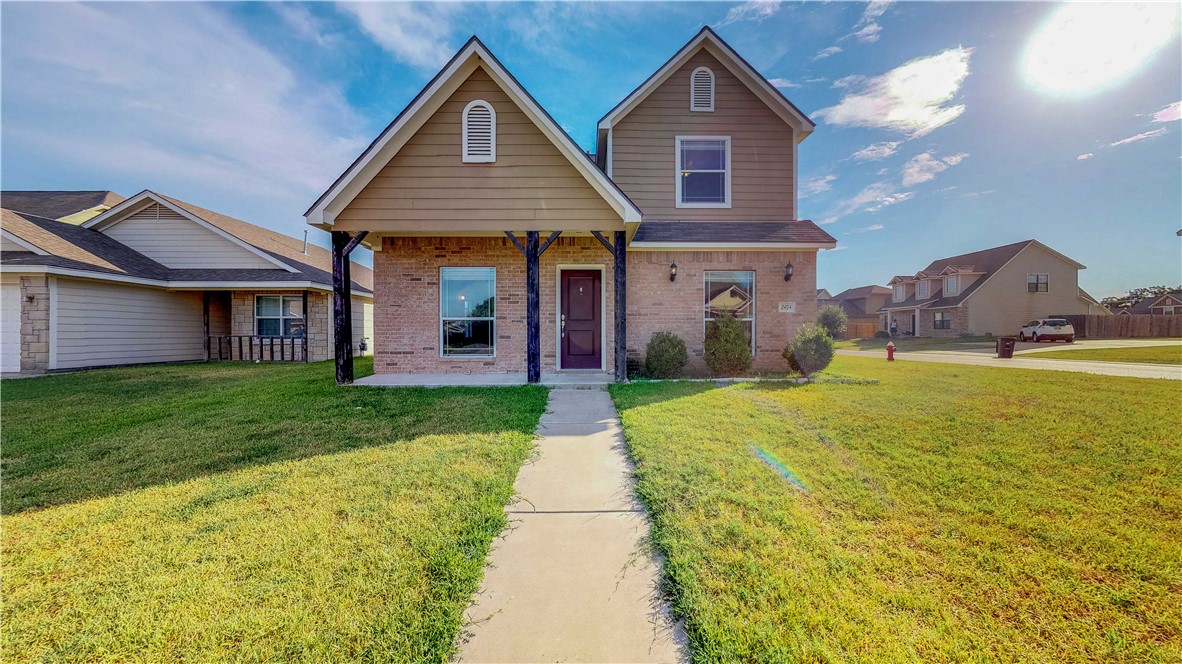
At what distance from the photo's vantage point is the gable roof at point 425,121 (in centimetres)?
738

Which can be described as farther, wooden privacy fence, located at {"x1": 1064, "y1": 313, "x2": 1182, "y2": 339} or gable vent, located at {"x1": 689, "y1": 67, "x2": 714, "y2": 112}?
wooden privacy fence, located at {"x1": 1064, "y1": 313, "x2": 1182, "y2": 339}

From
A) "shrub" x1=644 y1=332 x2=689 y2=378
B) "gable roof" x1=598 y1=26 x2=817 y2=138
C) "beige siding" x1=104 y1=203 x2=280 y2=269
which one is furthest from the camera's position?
"beige siding" x1=104 y1=203 x2=280 y2=269

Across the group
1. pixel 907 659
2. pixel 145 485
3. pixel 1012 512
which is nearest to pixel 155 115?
pixel 145 485

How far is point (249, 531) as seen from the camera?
270 cm

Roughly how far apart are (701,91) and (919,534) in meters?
10.3

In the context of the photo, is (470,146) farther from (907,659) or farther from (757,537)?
(907,659)

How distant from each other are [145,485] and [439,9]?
34.0 feet

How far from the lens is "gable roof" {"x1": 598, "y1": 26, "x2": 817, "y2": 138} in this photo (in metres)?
9.68

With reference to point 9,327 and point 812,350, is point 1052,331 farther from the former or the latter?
point 9,327

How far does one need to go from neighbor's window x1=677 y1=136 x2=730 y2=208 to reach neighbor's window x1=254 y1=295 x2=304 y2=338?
13179 millimetres

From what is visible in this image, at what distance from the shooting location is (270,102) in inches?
402

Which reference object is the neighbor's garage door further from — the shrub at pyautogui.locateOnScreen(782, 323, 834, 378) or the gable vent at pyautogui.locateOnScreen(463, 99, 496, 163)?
the shrub at pyautogui.locateOnScreen(782, 323, 834, 378)

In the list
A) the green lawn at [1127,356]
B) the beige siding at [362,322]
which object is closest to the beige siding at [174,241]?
the beige siding at [362,322]

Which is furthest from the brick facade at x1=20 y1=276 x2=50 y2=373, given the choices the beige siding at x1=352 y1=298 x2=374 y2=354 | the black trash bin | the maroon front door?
the black trash bin
